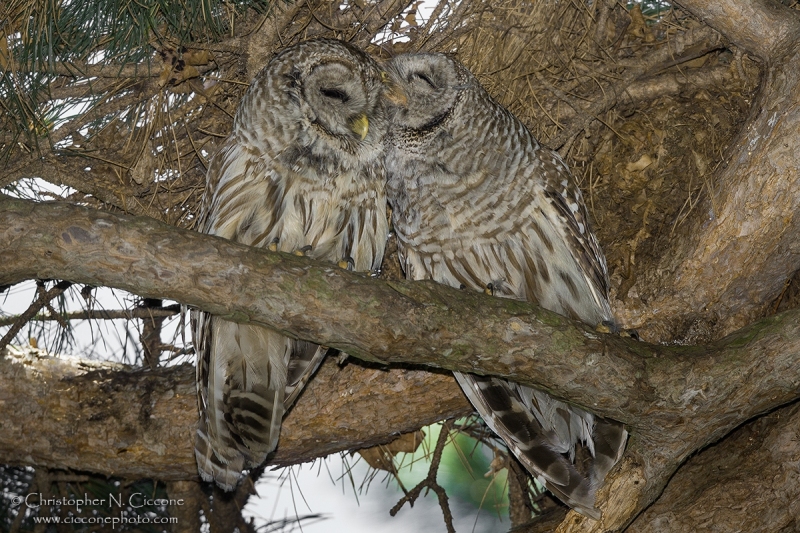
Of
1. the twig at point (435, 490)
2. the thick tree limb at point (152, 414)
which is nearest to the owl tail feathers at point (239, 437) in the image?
the thick tree limb at point (152, 414)

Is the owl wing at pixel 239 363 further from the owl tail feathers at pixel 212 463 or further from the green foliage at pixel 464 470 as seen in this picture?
the green foliage at pixel 464 470

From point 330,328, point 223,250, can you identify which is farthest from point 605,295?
point 223,250

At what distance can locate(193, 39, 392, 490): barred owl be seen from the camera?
347cm

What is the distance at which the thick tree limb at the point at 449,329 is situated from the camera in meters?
2.39

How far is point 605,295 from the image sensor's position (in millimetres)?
3605

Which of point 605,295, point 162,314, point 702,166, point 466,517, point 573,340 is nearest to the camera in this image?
point 573,340

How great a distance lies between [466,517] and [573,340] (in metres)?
2.65

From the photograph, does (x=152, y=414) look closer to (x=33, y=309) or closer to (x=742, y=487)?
(x=33, y=309)

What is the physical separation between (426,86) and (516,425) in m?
1.54

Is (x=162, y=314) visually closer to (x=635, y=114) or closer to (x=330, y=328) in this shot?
(x=330, y=328)

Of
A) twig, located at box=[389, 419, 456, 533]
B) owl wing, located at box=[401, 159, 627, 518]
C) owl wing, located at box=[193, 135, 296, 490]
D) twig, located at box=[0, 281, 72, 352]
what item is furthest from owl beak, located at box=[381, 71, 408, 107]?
twig, located at box=[0, 281, 72, 352]

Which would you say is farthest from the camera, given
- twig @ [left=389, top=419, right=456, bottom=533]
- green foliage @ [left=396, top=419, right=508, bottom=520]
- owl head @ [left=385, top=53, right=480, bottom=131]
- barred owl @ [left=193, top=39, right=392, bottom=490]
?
green foliage @ [left=396, top=419, right=508, bottom=520]

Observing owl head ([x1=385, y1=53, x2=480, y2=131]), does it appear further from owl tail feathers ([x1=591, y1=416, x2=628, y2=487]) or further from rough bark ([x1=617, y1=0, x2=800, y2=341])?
owl tail feathers ([x1=591, y1=416, x2=628, y2=487])

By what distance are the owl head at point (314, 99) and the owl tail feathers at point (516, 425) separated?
1.14m
